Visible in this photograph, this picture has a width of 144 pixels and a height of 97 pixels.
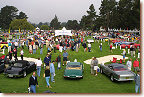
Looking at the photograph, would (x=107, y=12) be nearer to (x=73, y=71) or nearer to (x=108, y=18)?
(x=108, y=18)

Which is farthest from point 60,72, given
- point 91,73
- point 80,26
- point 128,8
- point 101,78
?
point 80,26

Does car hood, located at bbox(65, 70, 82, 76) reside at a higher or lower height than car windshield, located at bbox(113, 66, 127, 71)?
lower

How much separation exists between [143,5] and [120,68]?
16.0 ft

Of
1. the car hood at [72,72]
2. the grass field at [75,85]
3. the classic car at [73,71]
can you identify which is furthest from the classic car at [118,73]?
the car hood at [72,72]

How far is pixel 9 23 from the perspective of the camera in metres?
60.9

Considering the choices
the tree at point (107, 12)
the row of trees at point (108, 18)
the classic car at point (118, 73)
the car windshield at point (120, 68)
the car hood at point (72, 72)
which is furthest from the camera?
the tree at point (107, 12)

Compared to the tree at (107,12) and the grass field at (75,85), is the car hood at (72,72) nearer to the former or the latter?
the grass field at (75,85)

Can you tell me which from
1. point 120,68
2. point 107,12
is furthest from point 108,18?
point 120,68

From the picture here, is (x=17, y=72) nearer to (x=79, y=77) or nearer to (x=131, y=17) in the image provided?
(x=79, y=77)

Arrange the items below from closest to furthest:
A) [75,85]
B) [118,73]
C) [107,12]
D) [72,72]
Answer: [75,85] < [118,73] < [72,72] < [107,12]

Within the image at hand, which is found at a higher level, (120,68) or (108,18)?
(108,18)

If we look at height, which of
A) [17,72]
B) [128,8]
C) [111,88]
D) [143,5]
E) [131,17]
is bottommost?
[111,88]

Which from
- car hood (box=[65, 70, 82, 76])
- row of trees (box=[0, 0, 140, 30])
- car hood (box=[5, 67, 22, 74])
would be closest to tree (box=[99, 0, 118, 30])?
row of trees (box=[0, 0, 140, 30])

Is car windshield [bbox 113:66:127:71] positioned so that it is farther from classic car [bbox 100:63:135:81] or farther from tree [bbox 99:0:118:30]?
tree [bbox 99:0:118:30]
